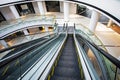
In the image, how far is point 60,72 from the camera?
335 centimetres

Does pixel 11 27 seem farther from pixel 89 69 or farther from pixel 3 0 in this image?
pixel 89 69

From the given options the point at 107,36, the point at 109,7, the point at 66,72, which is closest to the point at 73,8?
the point at 107,36

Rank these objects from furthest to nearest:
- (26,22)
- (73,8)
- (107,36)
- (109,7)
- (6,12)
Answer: (73,8) → (6,12) → (26,22) → (107,36) → (109,7)

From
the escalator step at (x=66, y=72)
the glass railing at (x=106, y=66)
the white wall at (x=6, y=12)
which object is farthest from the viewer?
the white wall at (x=6, y=12)

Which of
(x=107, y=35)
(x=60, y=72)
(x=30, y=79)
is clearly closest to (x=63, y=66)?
(x=60, y=72)

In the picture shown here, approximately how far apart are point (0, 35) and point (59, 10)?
9493 millimetres

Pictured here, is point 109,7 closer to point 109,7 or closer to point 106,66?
point 109,7

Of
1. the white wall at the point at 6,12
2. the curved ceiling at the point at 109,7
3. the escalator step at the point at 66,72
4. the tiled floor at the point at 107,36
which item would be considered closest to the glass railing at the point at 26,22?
the tiled floor at the point at 107,36

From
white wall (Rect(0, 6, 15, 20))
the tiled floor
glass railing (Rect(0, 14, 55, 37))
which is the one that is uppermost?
white wall (Rect(0, 6, 15, 20))

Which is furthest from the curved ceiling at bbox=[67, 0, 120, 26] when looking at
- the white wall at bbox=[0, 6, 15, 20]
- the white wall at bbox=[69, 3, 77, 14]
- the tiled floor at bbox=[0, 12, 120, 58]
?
the white wall at bbox=[0, 6, 15, 20]

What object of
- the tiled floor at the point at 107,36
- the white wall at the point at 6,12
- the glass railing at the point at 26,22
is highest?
the white wall at the point at 6,12

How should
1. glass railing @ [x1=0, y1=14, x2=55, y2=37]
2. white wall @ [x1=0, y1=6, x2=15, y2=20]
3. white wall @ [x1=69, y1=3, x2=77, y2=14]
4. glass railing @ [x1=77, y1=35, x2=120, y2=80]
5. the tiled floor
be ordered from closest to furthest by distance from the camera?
glass railing @ [x1=77, y1=35, x2=120, y2=80] < the tiled floor < glass railing @ [x1=0, y1=14, x2=55, y2=37] < white wall @ [x1=0, y1=6, x2=15, y2=20] < white wall @ [x1=69, y1=3, x2=77, y2=14]

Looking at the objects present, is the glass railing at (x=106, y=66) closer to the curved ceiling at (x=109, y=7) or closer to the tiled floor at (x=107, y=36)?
the curved ceiling at (x=109, y=7)

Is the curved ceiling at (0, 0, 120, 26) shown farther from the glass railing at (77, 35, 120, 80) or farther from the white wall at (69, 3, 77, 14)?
the white wall at (69, 3, 77, 14)
